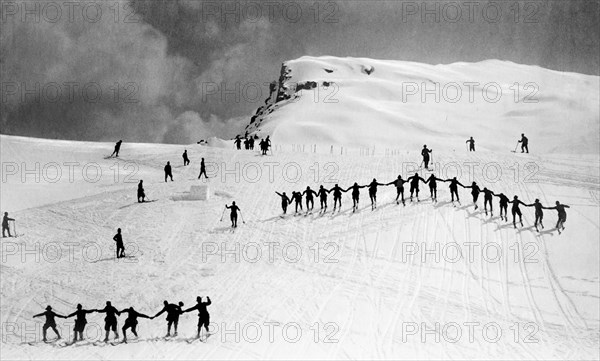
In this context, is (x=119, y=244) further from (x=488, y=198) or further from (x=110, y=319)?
(x=488, y=198)

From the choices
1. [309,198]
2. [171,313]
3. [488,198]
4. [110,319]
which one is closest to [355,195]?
[309,198]

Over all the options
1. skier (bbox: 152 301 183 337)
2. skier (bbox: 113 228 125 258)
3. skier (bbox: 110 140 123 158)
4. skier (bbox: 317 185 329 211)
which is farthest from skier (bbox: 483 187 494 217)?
skier (bbox: 110 140 123 158)

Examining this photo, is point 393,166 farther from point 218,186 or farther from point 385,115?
point 385,115

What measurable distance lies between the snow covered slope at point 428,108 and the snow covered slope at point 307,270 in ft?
185

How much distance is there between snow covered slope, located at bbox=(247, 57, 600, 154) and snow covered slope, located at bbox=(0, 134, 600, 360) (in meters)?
56.4

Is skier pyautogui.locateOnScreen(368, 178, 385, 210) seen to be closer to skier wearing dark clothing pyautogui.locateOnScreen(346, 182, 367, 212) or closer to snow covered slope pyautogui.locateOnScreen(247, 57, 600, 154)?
skier wearing dark clothing pyautogui.locateOnScreen(346, 182, 367, 212)

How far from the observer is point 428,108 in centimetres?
12212

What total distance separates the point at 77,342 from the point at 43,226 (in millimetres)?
11766

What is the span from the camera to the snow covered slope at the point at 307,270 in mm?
17859

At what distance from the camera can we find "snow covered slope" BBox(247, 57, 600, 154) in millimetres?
96562

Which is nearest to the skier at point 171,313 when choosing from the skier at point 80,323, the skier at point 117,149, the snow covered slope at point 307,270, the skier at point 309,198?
the snow covered slope at point 307,270

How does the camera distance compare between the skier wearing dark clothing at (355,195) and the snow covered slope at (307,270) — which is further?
the skier wearing dark clothing at (355,195)

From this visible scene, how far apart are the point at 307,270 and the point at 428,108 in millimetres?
104027

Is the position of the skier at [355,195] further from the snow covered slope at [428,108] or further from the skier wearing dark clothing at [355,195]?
the snow covered slope at [428,108]
